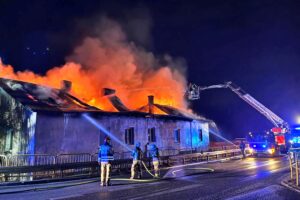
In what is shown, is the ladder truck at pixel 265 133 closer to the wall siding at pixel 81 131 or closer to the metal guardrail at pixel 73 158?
the wall siding at pixel 81 131

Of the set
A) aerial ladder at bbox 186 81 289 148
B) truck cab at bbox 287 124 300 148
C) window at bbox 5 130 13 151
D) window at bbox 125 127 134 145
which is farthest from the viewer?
window at bbox 125 127 134 145

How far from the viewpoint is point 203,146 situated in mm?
32469

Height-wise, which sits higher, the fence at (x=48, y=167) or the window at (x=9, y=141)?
the window at (x=9, y=141)

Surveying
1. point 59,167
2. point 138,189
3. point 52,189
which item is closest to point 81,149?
point 59,167

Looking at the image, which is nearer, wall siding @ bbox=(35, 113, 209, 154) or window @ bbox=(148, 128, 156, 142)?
wall siding @ bbox=(35, 113, 209, 154)

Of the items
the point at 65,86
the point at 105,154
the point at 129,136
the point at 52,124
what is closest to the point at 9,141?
the point at 52,124

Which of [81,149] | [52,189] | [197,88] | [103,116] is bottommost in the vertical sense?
[52,189]

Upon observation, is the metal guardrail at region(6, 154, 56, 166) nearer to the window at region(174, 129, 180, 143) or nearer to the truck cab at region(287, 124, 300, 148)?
the window at region(174, 129, 180, 143)

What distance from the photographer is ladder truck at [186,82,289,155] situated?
22.3 metres

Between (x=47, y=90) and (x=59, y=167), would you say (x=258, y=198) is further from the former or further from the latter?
(x=47, y=90)

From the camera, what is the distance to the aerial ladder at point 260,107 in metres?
22.2

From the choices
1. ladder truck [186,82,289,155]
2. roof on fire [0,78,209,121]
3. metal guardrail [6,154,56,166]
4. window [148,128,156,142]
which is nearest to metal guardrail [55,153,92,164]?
metal guardrail [6,154,56,166]

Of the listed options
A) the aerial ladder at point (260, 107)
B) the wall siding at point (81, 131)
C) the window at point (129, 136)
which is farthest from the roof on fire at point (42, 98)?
the aerial ladder at point (260, 107)

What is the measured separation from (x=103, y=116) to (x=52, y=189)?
11.0 m
